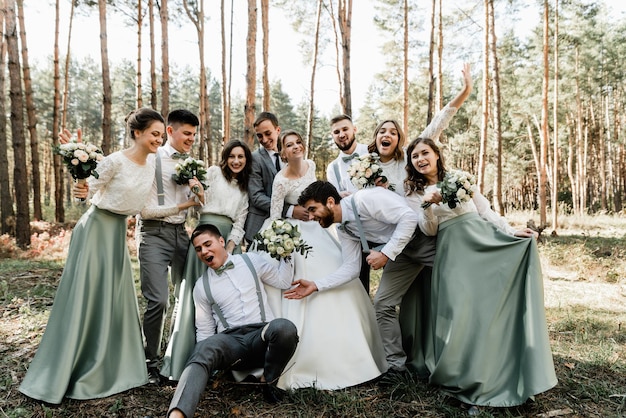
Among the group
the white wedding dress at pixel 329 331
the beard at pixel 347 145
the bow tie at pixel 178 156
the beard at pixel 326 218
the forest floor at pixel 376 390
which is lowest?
the forest floor at pixel 376 390

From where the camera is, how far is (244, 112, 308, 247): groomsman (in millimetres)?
4723

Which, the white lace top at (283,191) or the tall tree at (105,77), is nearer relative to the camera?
the white lace top at (283,191)

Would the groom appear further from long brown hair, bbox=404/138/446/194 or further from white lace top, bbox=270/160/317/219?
white lace top, bbox=270/160/317/219

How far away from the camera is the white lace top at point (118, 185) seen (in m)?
3.82

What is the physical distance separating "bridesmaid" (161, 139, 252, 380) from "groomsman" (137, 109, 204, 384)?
181 mm

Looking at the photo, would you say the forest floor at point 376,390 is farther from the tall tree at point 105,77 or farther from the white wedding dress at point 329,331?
the tall tree at point 105,77

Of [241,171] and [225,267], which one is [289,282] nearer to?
[225,267]

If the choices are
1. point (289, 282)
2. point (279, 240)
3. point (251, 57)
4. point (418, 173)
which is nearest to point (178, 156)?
point (279, 240)

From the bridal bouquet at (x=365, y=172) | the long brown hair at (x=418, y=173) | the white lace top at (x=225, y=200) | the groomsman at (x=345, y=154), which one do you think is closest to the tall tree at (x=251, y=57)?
the groomsman at (x=345, y=154)

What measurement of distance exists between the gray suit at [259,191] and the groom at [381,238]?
0.70 m

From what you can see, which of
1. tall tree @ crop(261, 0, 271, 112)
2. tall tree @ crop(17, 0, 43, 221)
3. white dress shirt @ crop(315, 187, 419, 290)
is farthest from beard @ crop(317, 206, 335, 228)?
tall tree @ crop(17, 0, 43, 221)

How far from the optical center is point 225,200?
456 cm

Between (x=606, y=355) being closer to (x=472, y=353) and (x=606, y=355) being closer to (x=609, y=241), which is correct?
(x=472, y=353)

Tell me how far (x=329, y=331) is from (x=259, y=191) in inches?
67.0
